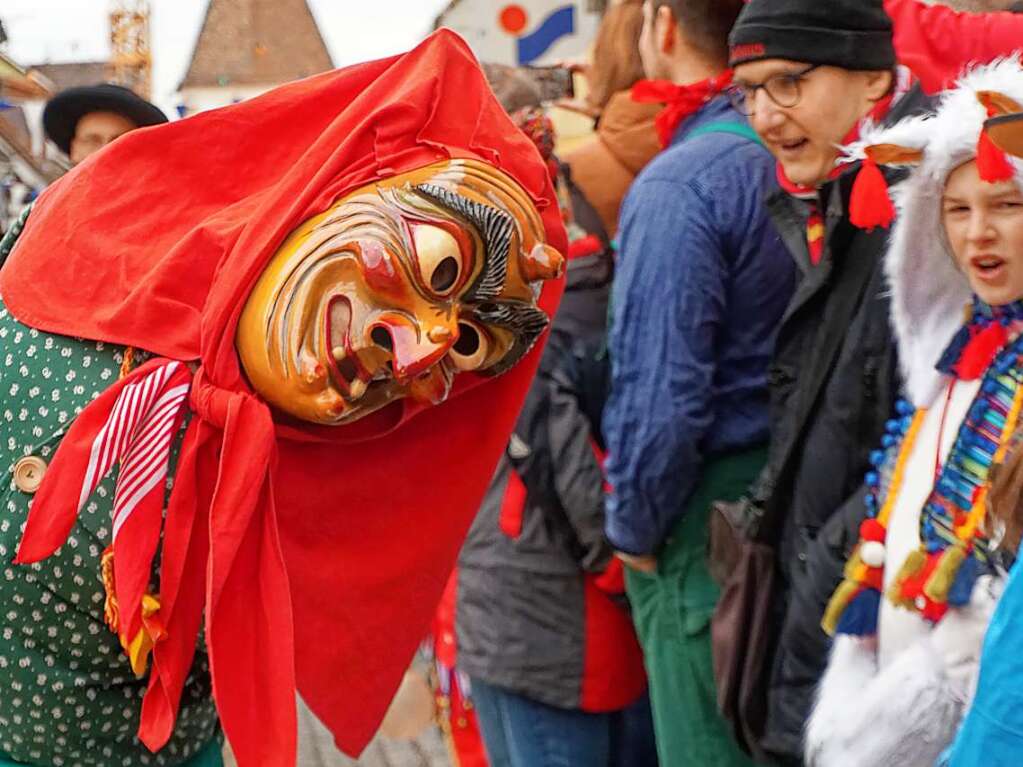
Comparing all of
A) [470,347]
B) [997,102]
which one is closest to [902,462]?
[997,102]

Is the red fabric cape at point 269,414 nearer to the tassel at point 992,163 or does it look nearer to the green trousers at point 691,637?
the tassel at point 992,163

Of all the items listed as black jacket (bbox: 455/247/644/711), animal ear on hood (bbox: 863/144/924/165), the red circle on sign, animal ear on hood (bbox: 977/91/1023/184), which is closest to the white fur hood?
animal ear on hood (bbox: 863/144/924/165)

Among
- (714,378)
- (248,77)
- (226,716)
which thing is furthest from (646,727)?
(248,77)

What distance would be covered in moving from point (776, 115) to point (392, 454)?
1056 millimetres

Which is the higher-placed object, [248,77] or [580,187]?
[580,187]

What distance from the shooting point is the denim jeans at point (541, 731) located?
3395 mm

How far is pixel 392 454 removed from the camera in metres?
2.40

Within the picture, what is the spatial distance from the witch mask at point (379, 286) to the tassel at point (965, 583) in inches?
29.5

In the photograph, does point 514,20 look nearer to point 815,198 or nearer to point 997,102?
point 815,198

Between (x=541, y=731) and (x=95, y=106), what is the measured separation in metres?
2.16

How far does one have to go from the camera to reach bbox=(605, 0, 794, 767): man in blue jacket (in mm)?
3014

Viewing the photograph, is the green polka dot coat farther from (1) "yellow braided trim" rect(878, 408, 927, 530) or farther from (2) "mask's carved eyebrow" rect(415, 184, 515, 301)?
(1) "yellow braided trim" rect(878, 408, 927, 530)

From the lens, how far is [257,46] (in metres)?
19.9

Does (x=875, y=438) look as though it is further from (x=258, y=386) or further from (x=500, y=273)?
(x=258, y=386)
